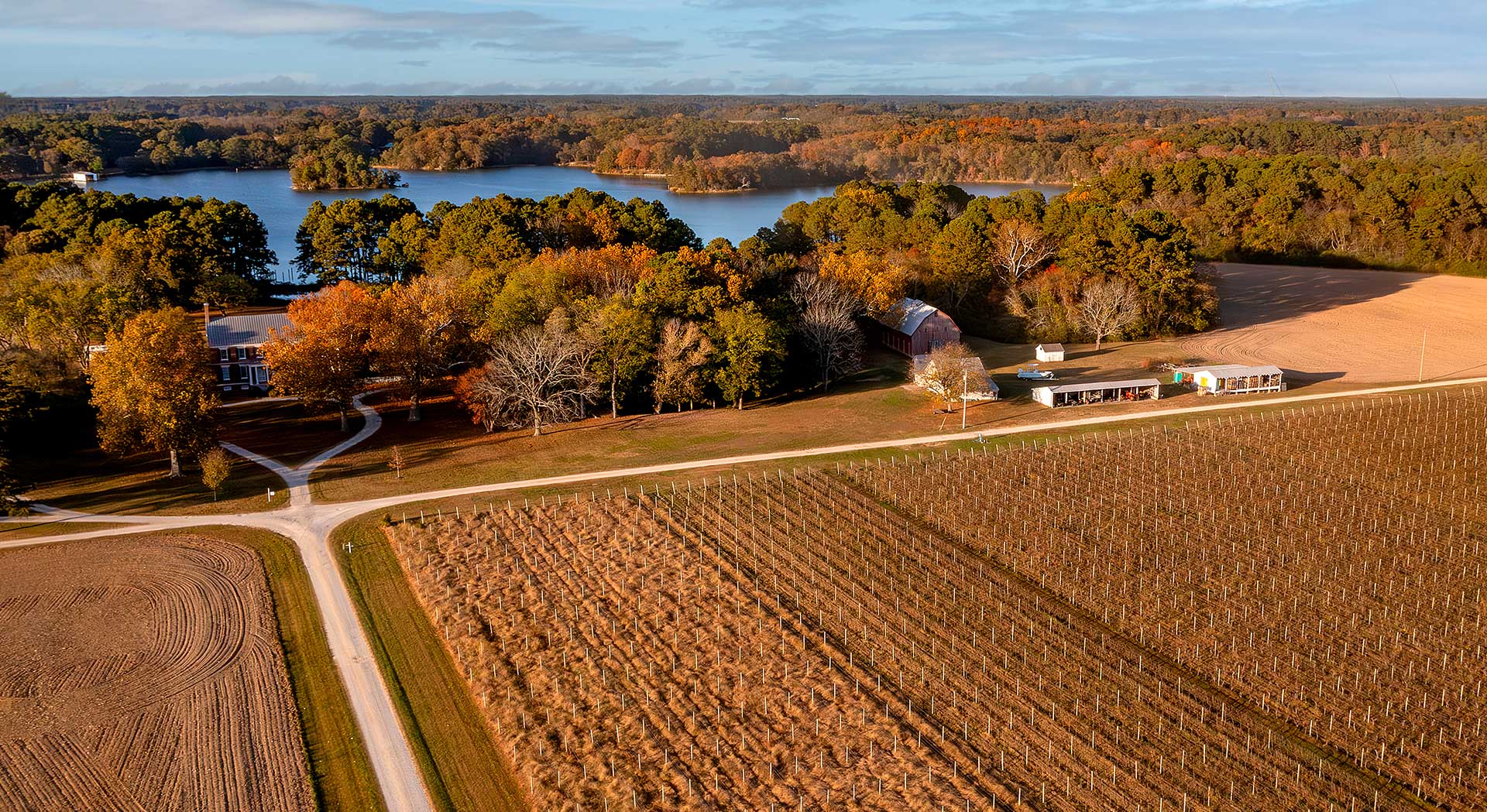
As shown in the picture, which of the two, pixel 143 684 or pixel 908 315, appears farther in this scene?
pixel 908 315

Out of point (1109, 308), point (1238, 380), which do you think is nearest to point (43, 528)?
point (1238, 380)

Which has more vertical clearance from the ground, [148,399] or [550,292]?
[550,292]

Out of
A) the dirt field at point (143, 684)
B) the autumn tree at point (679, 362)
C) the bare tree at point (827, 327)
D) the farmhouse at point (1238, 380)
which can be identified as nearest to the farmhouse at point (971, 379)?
the bare tree at point (827, 327)

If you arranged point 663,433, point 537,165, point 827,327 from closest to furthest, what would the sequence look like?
point 663,433
point 827,327
point 537,165

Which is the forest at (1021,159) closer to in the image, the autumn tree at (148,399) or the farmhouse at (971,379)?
the farmhouse at (971,379)

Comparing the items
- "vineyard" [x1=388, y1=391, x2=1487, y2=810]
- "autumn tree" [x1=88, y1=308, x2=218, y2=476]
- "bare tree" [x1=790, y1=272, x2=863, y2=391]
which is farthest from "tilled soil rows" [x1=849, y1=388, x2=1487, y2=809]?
"autumn tree" [x1=88, y1=308, x2=218, y2=476]

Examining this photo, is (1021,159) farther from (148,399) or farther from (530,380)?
(148,399)

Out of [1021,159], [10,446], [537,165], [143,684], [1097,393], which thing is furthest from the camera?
[537,165]
